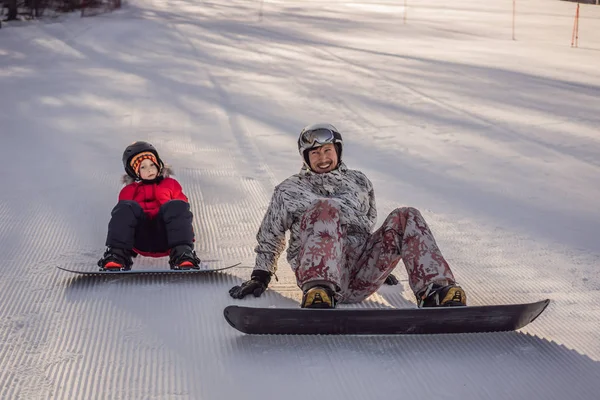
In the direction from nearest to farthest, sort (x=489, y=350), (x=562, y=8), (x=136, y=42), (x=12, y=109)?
(x=489, y=350) < (x=12, y=109) < (x=136, y=42) < (x=562, y=8)

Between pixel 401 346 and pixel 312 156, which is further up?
pixel 312 156

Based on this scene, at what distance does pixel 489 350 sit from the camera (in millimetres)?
3275

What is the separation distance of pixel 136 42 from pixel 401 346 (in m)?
14.1

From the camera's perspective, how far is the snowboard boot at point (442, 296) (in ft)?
10.6

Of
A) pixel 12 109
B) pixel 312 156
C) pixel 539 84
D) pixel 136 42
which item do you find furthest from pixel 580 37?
pixel 312 156

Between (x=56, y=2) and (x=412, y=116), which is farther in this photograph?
(x=56, y=2)

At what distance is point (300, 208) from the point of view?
3705mm

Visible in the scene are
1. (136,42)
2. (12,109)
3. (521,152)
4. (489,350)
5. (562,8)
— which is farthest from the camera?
(562,8)

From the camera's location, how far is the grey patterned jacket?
12.2 ft

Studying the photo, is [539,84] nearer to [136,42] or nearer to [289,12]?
[136,42]

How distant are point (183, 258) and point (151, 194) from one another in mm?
489

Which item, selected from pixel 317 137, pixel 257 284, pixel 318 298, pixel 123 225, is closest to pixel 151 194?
pixel 123 225

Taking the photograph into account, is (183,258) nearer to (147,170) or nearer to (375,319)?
(147,170)

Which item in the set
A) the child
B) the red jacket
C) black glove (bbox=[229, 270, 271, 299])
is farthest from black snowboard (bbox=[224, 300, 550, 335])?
the red jacket
